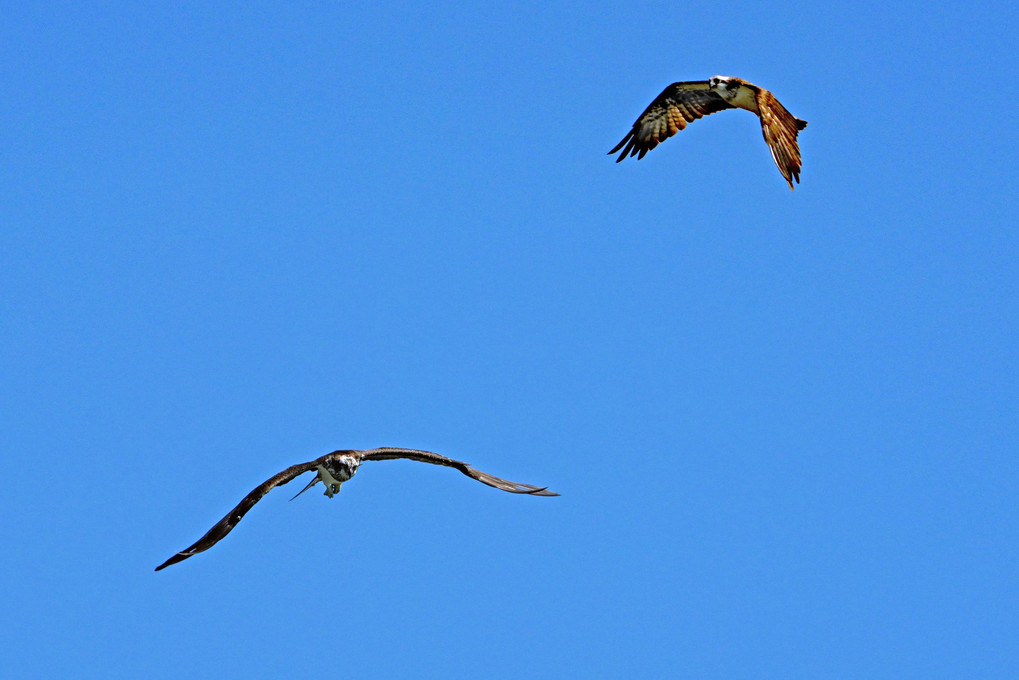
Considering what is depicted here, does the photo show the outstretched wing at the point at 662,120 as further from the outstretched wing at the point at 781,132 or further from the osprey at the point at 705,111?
the outstretched wing at the point at 781,132

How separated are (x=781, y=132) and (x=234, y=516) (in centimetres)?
1165

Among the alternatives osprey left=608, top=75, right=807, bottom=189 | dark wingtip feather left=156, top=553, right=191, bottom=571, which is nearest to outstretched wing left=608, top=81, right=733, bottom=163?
osprey left=608, top=75, right=807, bottom=189

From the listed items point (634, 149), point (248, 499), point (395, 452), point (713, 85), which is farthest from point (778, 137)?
point (248, 499)

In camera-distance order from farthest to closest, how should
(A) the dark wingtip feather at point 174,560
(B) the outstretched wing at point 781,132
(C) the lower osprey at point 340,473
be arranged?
(B) the outstretched wing at point 781,132 → (C) the lower osprey at point 340,473 → (A) the dark wingtip feather at point 174,560

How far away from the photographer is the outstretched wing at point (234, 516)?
2014 centimetres

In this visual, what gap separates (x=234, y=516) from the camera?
21.1 m

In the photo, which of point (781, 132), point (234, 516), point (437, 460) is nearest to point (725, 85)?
point (781, 132)

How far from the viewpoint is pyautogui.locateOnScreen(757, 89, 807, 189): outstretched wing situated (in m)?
24.1

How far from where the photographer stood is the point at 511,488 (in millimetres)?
22594

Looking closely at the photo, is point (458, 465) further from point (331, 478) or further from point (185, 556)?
point (185, 556)

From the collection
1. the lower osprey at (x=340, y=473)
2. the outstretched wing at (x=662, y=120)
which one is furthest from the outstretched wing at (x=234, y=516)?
the outstretched wing at (x=662, y=120)

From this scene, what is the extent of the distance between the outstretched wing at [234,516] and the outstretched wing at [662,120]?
38.0ft

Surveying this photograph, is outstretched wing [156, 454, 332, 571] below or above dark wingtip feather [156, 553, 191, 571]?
above

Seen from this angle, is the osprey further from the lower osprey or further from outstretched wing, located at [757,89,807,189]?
the lower osprey
